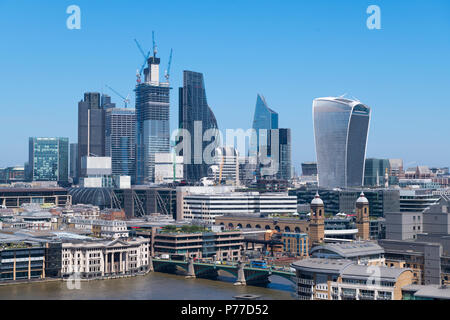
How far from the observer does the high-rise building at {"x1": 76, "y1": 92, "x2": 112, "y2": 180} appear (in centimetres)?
14850

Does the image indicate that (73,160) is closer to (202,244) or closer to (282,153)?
(282,153)

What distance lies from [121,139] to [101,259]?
112 metres

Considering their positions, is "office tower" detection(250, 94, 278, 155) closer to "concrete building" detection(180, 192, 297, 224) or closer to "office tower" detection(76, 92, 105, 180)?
"office tower" detection(76, 92, 105, 180)

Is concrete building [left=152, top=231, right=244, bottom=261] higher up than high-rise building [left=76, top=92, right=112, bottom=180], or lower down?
lower down

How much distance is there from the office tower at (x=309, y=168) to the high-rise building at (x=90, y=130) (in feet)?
180

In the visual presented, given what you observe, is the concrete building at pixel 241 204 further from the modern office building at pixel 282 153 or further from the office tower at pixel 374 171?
the modern office building at pixel 282 153

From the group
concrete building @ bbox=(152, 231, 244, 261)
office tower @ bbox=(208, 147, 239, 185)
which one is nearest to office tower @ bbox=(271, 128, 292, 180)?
office tower @ bbox=(208, 147, 239, 185)

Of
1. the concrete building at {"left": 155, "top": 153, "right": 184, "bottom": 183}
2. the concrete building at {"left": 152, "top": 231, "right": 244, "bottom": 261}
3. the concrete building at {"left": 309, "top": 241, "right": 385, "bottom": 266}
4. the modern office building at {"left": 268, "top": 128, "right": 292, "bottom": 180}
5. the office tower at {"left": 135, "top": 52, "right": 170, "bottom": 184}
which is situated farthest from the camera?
the modern office building at {"left": 268, "top": 128, "right": 292, "bottom": 180}

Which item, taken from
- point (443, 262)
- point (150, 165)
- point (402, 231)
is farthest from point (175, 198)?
point (150, 165)

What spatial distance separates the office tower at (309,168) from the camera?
17125 centimetres

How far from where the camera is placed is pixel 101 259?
153 feet

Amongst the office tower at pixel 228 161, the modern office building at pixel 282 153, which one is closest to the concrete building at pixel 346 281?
the office tower at pixel 228 161

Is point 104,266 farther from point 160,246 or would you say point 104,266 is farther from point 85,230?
point 85,230

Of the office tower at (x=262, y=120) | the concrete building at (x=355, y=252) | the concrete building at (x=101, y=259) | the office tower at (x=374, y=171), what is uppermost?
the office tower at (x=262, y=120)
